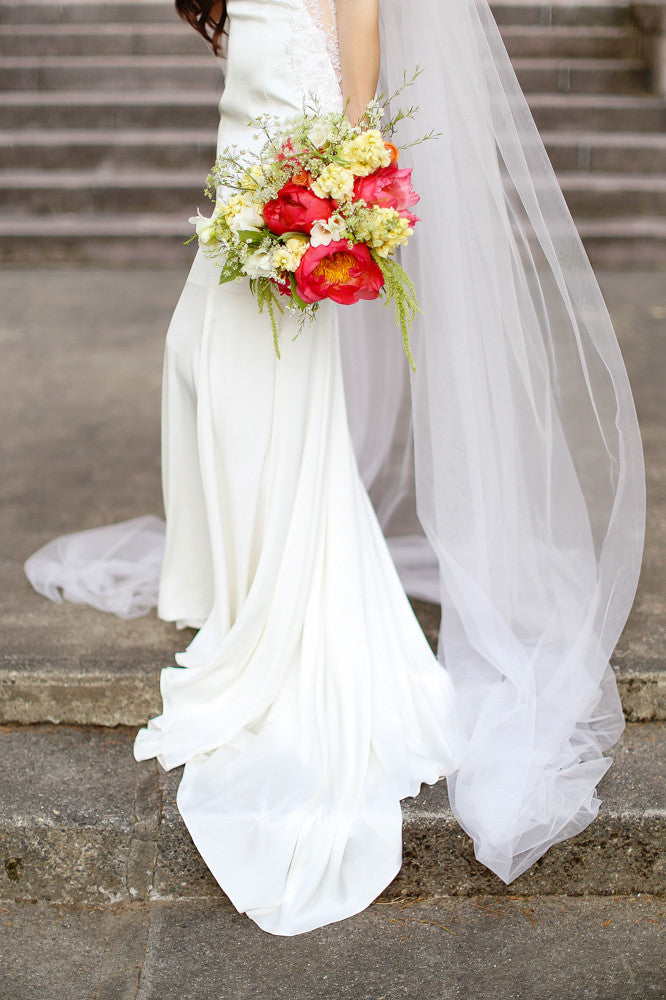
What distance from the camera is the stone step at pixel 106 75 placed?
29.0ft

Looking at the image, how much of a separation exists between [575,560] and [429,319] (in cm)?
79

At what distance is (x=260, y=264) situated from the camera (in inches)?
96.5

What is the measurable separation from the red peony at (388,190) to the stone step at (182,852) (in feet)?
4.81

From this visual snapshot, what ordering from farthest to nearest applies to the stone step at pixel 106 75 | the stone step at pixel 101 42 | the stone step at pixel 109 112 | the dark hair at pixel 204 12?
the stone step at pixel 101 42 → the stone step at pixel 106 75 → the stone step at pixel 109 112 → the dark hair at pixel 204 12

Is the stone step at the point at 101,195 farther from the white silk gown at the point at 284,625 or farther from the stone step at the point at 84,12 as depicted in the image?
the white silk gown at the point at 284,625

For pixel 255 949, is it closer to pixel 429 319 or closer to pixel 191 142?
pixel 429 319

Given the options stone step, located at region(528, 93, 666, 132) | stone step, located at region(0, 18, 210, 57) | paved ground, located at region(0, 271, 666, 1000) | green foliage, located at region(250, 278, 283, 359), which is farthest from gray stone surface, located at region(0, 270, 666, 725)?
stone step, located at region(0, 18, 210, 57)

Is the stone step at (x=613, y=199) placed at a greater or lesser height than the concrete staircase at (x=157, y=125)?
lesser

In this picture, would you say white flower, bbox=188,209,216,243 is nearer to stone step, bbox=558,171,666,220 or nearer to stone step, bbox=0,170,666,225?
stone step, bbox=0,170,666,225

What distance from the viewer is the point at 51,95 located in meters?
8.82

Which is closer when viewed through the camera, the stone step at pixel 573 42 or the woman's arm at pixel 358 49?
the woman's arm at pixel 358 49

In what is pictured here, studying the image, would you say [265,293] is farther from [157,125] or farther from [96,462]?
[157,125]

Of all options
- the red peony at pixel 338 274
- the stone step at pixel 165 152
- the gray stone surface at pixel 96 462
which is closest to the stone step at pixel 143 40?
the stone step at pixel 165 152

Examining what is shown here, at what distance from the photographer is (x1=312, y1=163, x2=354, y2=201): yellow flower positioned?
235cm
